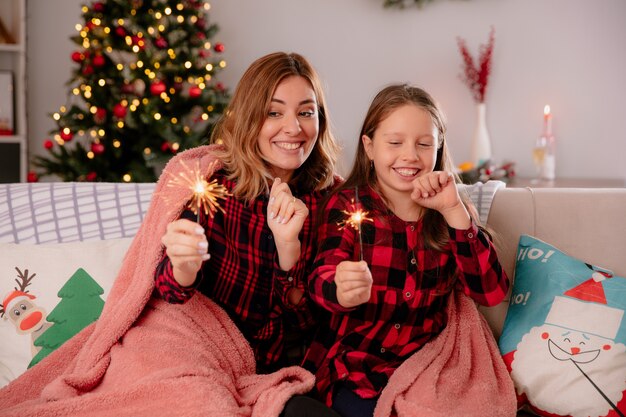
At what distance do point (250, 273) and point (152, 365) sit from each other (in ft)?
1.12

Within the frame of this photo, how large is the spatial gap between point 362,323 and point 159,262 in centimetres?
52

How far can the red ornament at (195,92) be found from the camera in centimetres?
341

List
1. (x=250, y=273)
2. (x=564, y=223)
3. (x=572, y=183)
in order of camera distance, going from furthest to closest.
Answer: (x=572, y=183) → (x=564, y=223) → (x=250, y=273)

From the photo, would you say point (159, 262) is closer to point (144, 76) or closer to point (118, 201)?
point (118, 201)

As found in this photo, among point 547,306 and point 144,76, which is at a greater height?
point 144,76

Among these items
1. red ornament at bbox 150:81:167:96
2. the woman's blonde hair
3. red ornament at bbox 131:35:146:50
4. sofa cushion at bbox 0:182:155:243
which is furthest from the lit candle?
sofa cushion at bbox 0:182:155:243

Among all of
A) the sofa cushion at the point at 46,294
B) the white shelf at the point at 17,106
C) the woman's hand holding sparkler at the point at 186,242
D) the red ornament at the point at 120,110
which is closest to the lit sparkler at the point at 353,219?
the woman's hand holding sparkler at the point at 186,242

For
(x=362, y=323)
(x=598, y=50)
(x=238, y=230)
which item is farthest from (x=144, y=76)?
(x=598, y=50)

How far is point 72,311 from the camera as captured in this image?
5.45 ft

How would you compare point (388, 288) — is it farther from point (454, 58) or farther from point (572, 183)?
point (454, 58)

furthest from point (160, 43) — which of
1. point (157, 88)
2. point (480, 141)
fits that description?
point (480, 141)

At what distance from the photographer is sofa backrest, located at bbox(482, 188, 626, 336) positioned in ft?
5.66

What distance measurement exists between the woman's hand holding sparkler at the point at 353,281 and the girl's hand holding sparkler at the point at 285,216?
0.57 feet

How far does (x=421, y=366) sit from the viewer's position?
4.78 ft
